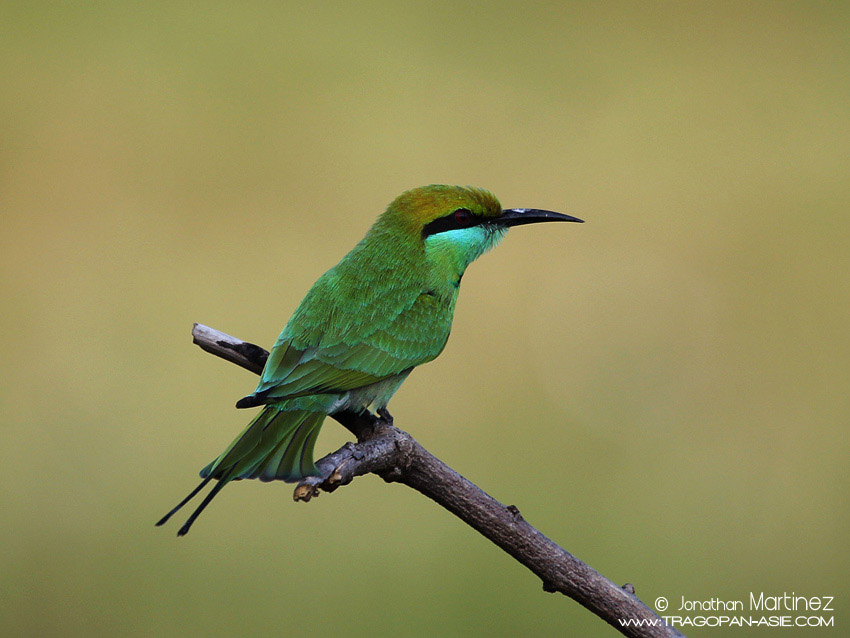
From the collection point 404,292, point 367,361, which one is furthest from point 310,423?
point 404,292

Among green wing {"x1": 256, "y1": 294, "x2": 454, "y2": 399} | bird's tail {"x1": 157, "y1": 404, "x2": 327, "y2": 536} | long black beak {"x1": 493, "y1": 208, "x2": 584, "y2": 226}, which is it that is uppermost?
long black beak {"x1": 493, "y1": 208, "x2": 584, "y2": 226}

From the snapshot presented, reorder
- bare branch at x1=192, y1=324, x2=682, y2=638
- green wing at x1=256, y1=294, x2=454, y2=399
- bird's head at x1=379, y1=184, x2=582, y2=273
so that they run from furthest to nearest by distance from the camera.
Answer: bird's head at x1=379, y1=184, x2=582, y2=273 → green wing at x1=256, y1=294, x2=454, y2=399 → bare branch at x1=192, y1=324, x2=682, y2=638

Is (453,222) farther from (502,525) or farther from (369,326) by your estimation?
(502,525)

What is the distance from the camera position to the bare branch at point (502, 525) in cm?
123

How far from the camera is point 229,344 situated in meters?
1.58

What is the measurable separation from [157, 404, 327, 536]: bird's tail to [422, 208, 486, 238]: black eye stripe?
58 centimetres

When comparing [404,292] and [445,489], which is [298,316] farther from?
[445,489]

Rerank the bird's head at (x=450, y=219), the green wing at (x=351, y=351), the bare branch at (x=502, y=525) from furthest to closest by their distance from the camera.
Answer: the bird's head at (x=450, y=219) < the green wing at (x=351, y=351) < the bare branch at (x=502, y=525)

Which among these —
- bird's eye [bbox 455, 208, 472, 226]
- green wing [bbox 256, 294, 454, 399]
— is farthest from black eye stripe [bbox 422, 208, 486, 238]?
green wing [bbox 256, 294, 454, 399]

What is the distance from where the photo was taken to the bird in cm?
131

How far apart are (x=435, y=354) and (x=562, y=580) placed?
56cm

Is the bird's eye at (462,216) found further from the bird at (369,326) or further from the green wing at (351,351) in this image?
the green wing at (351,351)

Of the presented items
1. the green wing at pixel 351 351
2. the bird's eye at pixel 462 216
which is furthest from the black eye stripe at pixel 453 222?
the green wing at pixel 351 351

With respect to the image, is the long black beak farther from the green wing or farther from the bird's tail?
the bird's tail
